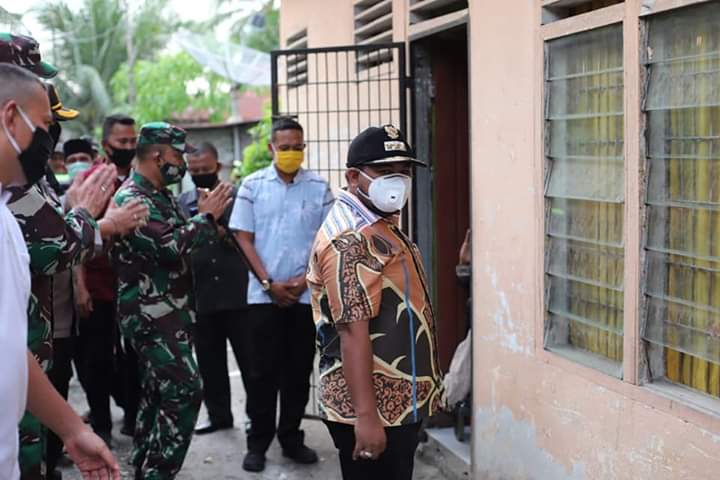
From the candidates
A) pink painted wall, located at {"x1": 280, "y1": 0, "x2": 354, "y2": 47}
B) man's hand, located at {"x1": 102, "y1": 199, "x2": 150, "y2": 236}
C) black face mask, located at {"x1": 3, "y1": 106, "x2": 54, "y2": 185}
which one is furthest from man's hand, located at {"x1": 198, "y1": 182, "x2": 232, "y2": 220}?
black face mask, located at {"x1": 3, "y1": 106, "x2": 54, "y2": 185}

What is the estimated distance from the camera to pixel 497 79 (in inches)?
197

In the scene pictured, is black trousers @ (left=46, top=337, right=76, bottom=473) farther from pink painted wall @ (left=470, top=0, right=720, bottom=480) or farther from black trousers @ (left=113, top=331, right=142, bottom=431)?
pink painted wall @ (left=470, top=0, right=720, bottom=480)

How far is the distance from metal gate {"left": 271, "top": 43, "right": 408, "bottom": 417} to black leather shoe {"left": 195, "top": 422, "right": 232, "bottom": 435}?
0.61 meters

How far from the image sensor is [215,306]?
684 centimetres

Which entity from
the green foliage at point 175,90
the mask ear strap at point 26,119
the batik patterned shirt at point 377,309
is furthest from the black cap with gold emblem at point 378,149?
the green foliage at point 175,90

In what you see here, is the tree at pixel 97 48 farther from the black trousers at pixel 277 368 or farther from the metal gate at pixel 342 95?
the black trousers at pixel 277 368

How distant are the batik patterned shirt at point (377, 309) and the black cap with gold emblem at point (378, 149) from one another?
161 mm

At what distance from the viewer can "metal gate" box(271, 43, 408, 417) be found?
6.35m

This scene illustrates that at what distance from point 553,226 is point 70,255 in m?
2.23

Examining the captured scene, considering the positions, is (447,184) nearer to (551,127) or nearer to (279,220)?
(279,220)

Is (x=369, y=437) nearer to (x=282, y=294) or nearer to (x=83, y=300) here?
(x=282, y=294)

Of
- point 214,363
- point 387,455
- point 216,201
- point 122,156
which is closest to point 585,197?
point 387,455

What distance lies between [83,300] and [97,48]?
29836 millimetres

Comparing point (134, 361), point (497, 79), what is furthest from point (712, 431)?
point (134, 361)
